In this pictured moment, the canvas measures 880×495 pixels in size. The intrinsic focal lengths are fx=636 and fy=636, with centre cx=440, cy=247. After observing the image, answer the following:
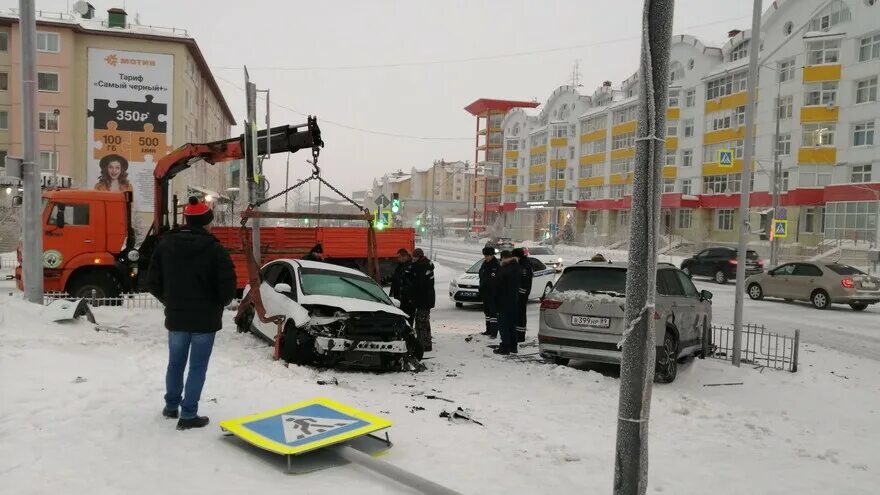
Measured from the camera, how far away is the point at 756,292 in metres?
22.2

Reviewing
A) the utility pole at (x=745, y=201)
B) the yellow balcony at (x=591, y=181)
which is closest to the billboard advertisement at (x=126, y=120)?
the yellow balcony at (x=591, y=181)

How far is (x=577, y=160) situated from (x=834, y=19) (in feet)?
104

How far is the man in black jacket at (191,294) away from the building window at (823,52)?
48.7 m

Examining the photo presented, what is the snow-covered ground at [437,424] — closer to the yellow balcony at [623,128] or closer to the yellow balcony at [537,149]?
the yellow balcony at [623,128]

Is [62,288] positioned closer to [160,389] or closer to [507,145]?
[160,389]

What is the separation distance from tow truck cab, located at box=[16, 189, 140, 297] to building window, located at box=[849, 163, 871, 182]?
143 ft

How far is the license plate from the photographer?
887 cm

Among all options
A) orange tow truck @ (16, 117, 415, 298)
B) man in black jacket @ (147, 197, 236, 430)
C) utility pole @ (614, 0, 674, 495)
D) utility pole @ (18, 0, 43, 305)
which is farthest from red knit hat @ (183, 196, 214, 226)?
orange tow truck @ (16, 117, 415, 298)

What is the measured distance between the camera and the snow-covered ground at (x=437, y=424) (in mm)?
4492

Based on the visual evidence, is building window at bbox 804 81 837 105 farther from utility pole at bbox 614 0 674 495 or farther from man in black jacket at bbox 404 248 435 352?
utility pole at bbox 614 0 674 495

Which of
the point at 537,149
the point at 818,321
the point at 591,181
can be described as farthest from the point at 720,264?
the point at 537,149

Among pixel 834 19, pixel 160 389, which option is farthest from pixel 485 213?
pixel 160 389

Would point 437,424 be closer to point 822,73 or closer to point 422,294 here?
point 422,294

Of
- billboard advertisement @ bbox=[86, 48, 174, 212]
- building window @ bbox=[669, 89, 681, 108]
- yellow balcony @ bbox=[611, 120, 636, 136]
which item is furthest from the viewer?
yellow balcony @ bbox=[611, 120, 636, 136]
